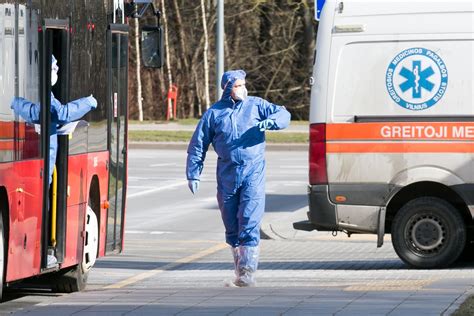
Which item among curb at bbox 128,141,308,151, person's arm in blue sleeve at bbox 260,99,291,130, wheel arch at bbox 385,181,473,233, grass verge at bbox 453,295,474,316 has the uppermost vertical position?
person's arm in blue sleeve at bbox 260,99,291,130

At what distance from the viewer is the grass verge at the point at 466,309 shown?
9.12 meters

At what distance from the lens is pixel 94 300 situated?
10.6m

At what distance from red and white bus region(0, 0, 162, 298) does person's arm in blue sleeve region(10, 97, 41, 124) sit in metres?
0.04

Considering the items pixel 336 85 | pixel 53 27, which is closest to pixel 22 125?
pixel 53 27

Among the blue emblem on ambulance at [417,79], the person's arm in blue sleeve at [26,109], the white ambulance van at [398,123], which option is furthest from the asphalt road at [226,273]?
the blue emblem on ambulance at [417,79]

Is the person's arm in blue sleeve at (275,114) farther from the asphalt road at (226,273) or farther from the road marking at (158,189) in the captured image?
the road marking at (158,189)

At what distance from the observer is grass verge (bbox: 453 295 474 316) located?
9.12 metres

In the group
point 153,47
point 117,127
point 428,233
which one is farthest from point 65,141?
point 428,233

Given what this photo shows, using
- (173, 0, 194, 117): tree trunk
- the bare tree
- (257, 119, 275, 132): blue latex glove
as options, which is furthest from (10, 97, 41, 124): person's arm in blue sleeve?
the bare tree

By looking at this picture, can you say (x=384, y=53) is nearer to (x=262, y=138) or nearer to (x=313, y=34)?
(x=262, y=138)

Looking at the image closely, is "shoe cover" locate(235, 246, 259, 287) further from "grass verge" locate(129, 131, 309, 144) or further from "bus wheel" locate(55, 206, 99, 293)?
"grass verge" locate(129, 131, 309, 144)

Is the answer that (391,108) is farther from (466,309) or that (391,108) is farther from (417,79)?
(466,309)

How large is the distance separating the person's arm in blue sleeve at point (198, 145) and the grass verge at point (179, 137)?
25947mm

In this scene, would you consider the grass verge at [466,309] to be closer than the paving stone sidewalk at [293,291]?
Yes
